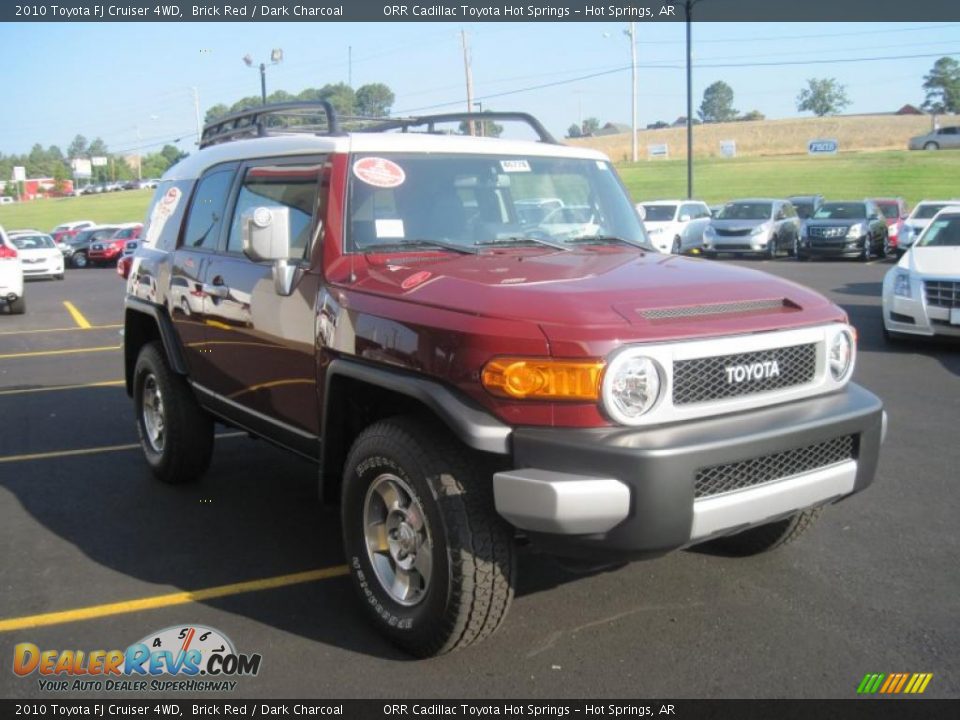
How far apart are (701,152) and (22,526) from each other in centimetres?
8744

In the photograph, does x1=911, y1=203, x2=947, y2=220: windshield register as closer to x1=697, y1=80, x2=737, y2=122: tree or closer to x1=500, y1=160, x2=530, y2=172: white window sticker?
x1=500, y1=160, x2=530, y2=172: white window sticker

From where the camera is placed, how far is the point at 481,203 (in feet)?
15.2

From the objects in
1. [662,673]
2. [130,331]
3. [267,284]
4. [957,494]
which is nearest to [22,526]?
[130,331]

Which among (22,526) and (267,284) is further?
(22,526)

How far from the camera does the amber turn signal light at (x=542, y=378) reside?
10.5 feet

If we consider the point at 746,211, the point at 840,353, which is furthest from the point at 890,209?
the point at 840,353

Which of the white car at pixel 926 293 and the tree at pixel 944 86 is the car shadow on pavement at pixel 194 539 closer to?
the white car at pixel 926 293

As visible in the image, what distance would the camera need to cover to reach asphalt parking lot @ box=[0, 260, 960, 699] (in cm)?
354

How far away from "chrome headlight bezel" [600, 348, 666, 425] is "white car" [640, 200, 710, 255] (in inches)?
947

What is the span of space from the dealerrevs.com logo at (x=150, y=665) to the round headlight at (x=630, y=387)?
1714mm

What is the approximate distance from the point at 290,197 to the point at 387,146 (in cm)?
57

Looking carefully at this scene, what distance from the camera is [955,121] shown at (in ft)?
287

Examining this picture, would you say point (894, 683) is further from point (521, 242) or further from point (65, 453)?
point (65, 453)

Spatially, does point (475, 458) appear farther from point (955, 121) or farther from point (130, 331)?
point (955, 121)
